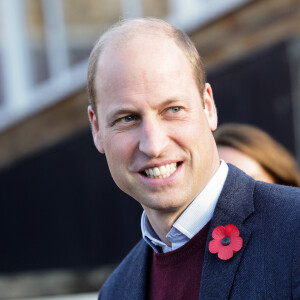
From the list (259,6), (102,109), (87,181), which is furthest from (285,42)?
(102,109)

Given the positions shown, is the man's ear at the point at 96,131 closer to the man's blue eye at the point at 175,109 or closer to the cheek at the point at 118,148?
the cheek at the point at 118,148

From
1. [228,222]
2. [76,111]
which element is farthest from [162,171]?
[76,111]

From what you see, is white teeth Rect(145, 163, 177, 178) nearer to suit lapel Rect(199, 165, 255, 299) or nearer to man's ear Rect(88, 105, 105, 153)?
suit lapel Rect(199, 165, 255, 299)

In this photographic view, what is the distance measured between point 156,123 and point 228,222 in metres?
0.45

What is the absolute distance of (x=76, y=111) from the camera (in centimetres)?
866

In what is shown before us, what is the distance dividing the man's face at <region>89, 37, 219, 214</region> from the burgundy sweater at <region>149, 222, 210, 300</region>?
0.14 m

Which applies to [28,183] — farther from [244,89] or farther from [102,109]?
[102,109]

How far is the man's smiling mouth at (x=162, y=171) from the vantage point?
105 inches

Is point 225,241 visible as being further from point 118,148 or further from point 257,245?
point 118,148

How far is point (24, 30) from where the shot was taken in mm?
9414

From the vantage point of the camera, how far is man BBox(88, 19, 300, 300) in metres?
2.55

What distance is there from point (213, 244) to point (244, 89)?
528 cm

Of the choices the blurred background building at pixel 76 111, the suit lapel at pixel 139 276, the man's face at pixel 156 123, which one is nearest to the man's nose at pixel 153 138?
the man's face at pixel 156 123

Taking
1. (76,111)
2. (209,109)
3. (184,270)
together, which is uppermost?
(209,109)
